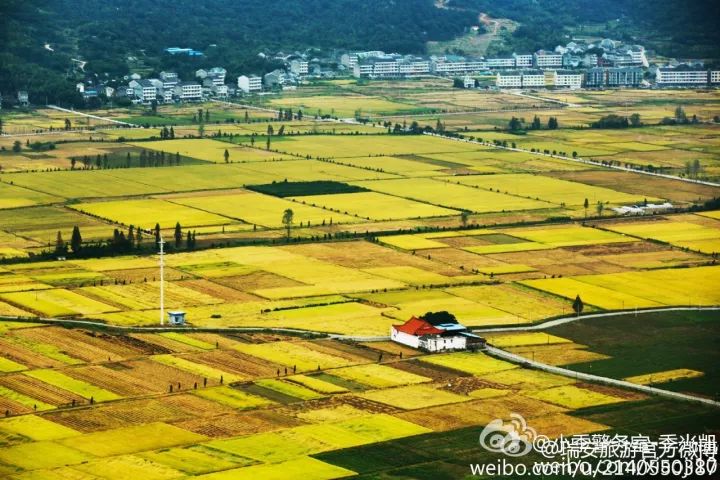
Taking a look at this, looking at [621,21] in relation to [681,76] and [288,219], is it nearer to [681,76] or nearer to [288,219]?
[681,76]

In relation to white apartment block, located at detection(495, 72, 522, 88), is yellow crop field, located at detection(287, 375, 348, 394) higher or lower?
lower

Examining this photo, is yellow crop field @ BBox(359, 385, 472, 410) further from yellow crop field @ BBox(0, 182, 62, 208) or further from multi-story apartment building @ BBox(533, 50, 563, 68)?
multi-story apartment building @ BBox(533, 50, 563, 68)

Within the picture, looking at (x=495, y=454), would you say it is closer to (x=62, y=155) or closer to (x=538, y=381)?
(x=538, y=381)

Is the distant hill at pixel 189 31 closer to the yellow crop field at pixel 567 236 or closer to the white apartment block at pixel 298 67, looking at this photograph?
the white apartment block at pixel 298 67

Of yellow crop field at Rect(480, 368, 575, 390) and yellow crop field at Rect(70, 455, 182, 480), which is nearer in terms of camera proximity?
yellow crop field at Rect(70, 455, 182, 480)

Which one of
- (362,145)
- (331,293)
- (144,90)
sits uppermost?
(144,90)

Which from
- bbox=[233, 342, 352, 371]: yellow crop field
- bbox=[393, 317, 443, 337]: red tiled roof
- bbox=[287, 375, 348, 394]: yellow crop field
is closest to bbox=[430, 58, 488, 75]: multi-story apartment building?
bbox=[393, 317, 443, 337]: red tiled roof

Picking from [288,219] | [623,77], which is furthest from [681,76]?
[288,219]

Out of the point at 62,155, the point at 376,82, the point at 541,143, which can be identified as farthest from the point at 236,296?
the point at 376,82
